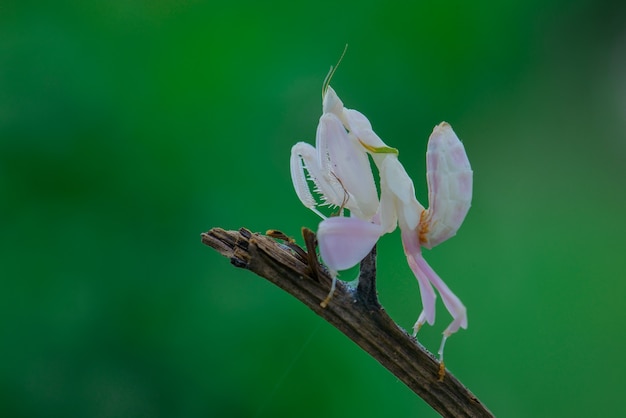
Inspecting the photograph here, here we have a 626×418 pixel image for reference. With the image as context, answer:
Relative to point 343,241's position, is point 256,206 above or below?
above

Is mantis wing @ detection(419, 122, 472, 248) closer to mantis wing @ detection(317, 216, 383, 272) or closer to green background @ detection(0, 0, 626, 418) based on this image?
mantis wing @ detection(317, 216, 383, 272)

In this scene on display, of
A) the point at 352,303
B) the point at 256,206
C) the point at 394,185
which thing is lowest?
the point at 352,303

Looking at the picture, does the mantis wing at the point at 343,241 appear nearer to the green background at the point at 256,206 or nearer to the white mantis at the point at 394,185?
the white mantis at the point at 394,185

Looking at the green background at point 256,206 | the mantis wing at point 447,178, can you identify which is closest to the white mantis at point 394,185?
the mantis wing at point 447,178

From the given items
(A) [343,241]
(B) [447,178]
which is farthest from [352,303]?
(B) [447,178]

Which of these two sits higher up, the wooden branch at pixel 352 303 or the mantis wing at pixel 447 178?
the mantis wing at pixel 447 178

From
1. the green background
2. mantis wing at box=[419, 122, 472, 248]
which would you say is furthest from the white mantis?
the green background

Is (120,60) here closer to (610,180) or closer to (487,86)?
(487,86)

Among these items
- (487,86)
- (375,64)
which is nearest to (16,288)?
(375,64)

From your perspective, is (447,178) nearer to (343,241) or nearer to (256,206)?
(343,241)
